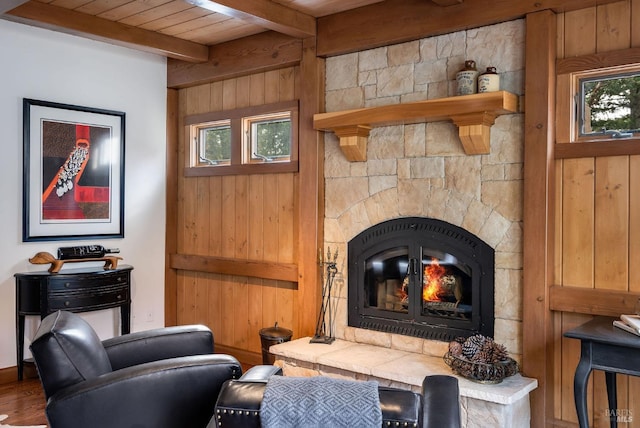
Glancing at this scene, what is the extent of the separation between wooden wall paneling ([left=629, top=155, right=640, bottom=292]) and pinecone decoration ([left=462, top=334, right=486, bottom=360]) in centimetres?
83

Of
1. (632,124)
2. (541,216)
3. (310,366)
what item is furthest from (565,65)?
(310,366)

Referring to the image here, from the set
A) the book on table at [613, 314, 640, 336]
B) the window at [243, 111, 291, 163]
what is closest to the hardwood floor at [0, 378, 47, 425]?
the window at [243, 111, 291, 163]

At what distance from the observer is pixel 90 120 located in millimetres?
5008

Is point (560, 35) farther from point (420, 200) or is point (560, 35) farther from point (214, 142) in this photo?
point (214, 142)

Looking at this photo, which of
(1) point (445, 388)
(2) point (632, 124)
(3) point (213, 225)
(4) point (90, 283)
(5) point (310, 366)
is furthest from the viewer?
(3) point (213, 225)

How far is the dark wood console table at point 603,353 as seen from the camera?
106 inches

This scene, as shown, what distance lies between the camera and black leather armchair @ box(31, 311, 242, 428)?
2.43 m

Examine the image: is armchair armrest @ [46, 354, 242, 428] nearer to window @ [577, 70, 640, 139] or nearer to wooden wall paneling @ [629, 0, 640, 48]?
window @ [577, 70, 640, 139]

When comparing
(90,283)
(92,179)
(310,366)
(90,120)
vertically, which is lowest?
(310,366)

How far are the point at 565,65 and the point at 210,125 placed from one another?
10.4 feet

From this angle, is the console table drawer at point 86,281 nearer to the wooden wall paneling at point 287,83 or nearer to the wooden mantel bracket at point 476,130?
the wooden wall paneling at point 287,83

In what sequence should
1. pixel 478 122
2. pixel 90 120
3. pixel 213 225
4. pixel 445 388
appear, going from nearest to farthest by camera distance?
pixel 445 388, pixel 478 122, pixel 90 120, pixel 213 225

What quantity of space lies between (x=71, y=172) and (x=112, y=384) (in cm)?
287

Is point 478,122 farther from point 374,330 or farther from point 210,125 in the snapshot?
point 210,125
